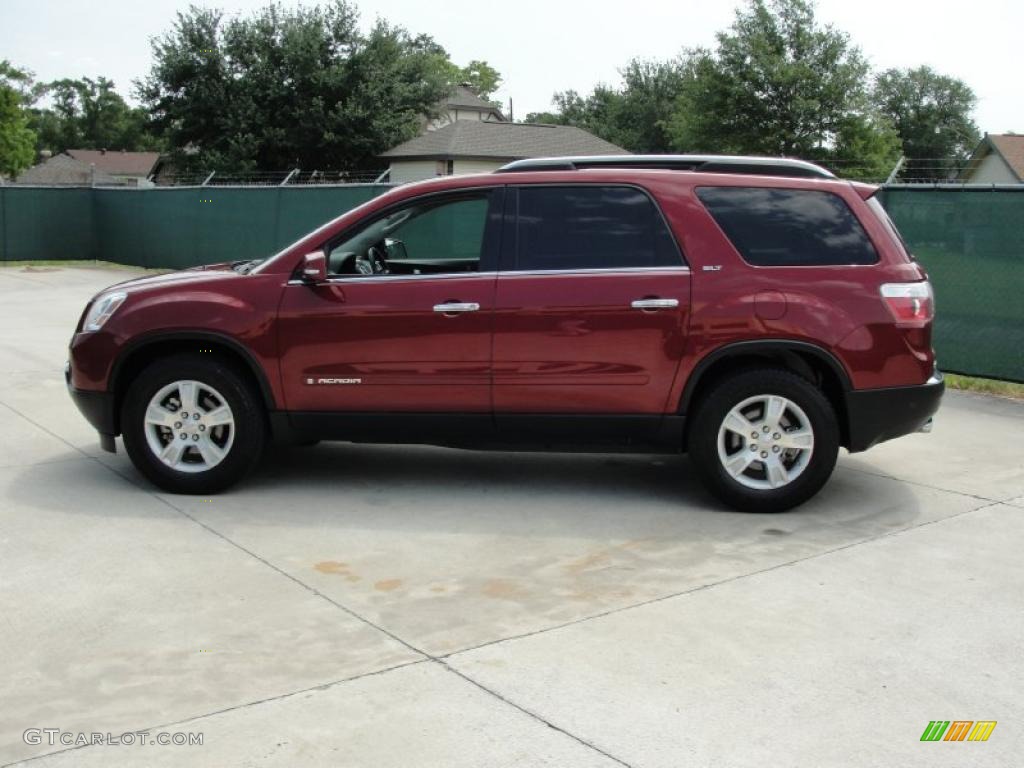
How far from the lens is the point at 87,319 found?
21.7ft

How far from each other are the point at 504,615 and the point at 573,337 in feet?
6.36

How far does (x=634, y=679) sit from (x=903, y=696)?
3.07ft

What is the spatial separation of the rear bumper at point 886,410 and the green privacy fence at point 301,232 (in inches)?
167

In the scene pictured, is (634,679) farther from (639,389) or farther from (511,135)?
(511,135)

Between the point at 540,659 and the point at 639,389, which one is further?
the point at 639,389

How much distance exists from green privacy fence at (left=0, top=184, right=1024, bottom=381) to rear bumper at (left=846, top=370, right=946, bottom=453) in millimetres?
4230

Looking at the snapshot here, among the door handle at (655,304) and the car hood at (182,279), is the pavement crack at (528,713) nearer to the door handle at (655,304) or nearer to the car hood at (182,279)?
the door handle at (655,304)

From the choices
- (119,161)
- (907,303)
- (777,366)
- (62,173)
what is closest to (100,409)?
(777,366)

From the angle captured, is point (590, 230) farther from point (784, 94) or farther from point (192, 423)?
point (784, 94)

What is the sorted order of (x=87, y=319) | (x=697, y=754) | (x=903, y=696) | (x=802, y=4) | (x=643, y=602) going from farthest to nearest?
(x=802, y=4) → (x=87, y=319) → (x=643, y=602) → (x=903, y=696) → (x=697, y=754)

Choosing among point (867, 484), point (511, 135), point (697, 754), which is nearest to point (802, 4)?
point (511, 135)

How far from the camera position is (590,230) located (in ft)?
20.6

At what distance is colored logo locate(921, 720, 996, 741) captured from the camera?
12.1 feet

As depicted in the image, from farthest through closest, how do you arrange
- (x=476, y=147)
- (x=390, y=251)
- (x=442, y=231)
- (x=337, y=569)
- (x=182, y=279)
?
(x=476, y=147)
(x=442, y=231)
(x=390, y=251)
(x=182, y=279)
(x=337, y=569)
